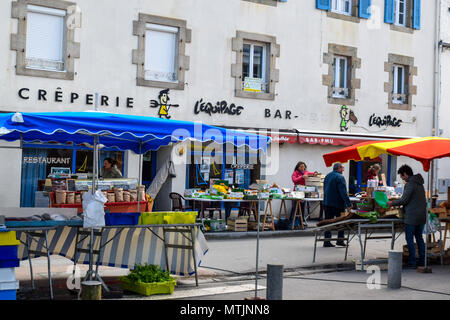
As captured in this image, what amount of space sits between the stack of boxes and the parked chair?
→ 8737 mm

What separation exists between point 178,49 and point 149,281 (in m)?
9.09

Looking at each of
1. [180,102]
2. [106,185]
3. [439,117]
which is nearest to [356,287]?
[106,185]

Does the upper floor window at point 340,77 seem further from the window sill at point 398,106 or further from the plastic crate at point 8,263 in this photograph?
the plastic crate at point 8,263

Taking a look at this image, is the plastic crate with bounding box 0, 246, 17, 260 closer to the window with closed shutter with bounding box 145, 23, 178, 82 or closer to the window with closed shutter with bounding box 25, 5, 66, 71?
the window with closed shutter with bounding box 25, 5, 66, 71

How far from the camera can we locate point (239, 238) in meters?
14.6

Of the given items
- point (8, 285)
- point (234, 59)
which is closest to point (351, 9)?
point (234, 59)

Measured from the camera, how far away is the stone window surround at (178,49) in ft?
50.2

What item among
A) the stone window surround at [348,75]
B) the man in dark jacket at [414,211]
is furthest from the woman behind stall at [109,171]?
the stone window surround at [348,75]

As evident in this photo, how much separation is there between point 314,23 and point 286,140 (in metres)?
3.73

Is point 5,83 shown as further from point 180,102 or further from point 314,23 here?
point 314,23

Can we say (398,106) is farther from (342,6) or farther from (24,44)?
(24,44)

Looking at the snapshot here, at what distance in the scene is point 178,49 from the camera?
52.3 feet

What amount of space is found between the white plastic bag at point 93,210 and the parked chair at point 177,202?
7526 mm

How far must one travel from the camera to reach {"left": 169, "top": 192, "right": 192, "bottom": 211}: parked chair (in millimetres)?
15352
